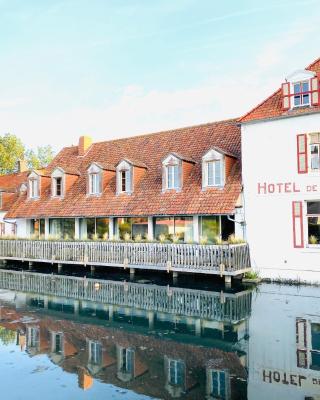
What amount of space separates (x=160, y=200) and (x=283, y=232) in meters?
6.71

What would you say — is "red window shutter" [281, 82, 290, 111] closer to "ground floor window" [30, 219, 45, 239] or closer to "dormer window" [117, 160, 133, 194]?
"dormer window" [117, 160, 133, 194]

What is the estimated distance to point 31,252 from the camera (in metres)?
24.8

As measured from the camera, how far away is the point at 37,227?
2867cm

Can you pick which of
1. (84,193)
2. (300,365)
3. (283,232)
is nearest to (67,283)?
(84,193)

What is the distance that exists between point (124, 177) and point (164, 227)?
14.4 feet

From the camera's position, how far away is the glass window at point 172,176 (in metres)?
22.4

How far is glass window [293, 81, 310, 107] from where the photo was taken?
60.0 ft

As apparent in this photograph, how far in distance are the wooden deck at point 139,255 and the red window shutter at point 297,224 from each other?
2.21 meters

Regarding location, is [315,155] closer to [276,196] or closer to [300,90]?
[276,196]

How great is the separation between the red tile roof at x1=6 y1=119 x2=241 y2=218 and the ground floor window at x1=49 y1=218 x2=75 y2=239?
0.97 metres

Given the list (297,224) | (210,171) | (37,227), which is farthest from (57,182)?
(297,224)

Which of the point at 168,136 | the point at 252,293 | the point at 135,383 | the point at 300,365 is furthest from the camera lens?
the point at 168,136

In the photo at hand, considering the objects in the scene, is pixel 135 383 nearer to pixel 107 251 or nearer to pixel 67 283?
pixel 67 283

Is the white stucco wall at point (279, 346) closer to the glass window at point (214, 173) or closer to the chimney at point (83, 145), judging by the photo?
the glass window at point (214, 173)
